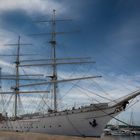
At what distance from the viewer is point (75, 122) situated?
5431 centimetres

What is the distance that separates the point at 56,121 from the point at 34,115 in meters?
12.9

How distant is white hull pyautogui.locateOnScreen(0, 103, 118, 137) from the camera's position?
52.1 meters

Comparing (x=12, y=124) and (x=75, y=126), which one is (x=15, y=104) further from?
(x=75, y=126)

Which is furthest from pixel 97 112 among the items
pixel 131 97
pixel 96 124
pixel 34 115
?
pixel 34 115

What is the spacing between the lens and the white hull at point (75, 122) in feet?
171

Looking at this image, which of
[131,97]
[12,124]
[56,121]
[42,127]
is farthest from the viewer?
[12,124]

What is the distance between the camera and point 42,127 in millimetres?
62031

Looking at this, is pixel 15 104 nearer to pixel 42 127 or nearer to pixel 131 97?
pixel 42 127

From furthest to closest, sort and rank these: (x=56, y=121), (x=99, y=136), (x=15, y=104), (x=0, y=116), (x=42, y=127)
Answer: (x=0, y=116) → (x=15, y=104) → (x=42, y=127) → (x=56, y=121) → (x=99, y=136)

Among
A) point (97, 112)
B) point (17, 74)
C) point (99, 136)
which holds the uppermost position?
point (17, 74)

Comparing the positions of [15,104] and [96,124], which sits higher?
[15,104]

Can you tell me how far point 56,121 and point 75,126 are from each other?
5180 millimetres

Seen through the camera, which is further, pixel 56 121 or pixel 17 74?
pixel 17 74

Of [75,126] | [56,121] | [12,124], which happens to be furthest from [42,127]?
[12,124]
